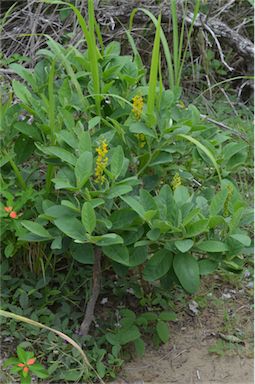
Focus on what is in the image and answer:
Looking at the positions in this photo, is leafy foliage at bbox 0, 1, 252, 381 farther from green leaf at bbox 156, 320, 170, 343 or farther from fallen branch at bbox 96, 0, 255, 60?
fallen branch at bbox 96, 0, 255, 60

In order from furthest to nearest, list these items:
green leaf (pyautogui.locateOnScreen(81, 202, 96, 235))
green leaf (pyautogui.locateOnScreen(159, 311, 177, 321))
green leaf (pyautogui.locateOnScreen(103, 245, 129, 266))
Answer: green leaf (pyautogui.locateOnScreen(159, 311, 177, 321)) < green leaf (pyautogui.locateOnScreen(103, 245, 129, 266)) < green leaf (pyautogui.locateOnScreen(81, 202, 96, 235))

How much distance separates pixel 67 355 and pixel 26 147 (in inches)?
29.9

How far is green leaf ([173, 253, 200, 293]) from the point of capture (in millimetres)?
2184

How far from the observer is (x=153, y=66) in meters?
2.32

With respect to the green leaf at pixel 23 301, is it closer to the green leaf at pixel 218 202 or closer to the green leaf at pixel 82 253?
the green leaf at pixel 82 253

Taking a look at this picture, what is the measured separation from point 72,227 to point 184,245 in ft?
1.15

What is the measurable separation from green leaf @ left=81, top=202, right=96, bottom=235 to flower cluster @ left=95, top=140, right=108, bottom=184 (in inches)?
4.2

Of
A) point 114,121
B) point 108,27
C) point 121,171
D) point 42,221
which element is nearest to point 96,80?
point 114,121

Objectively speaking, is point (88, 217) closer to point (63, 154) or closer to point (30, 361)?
point (63, 154)

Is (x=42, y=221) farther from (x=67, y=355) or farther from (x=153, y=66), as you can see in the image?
(x=153, y=66)

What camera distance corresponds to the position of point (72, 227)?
2.14 meters

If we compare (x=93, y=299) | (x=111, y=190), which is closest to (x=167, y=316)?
(x=93, y=299)

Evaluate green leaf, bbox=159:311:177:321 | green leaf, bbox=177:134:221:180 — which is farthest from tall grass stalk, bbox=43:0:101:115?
green leaf, bbox=159:311:177:321

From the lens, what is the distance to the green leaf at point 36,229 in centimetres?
223
